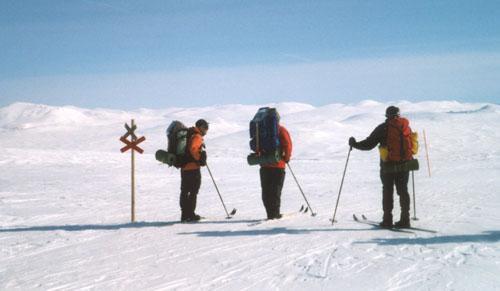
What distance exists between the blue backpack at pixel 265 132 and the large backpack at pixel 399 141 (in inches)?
79.7

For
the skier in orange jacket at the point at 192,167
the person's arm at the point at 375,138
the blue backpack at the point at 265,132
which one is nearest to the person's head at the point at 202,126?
the skier in orange jacket at the point at 192,167

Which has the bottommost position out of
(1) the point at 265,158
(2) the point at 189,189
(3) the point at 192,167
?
(2) the point at 189,189

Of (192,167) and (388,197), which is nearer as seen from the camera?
(388,197)

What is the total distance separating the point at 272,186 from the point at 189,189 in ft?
5.41

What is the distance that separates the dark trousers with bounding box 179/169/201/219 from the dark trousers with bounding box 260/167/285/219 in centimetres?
133

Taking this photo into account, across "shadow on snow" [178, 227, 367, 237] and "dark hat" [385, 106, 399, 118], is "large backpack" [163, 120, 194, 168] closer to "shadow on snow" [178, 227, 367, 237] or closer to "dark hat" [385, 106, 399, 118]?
"shadow on snow" [178, 227, 367, 237]

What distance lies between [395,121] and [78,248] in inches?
217

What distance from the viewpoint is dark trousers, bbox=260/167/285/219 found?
868 cm

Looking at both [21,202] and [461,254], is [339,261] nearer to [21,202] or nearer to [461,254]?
[461,254]

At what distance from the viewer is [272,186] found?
8695 mm

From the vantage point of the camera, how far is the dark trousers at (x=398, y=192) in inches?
302

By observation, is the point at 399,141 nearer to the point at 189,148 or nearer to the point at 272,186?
the point at 272,186

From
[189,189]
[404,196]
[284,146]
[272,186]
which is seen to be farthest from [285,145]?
[404,196]

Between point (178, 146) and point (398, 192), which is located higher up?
point (178, 146)
